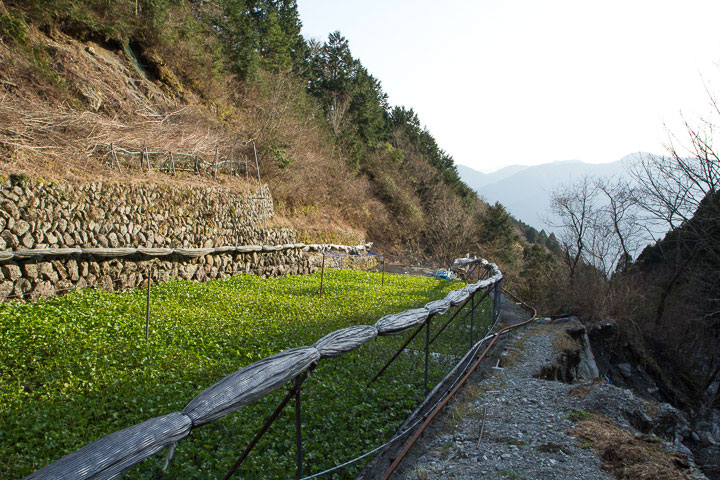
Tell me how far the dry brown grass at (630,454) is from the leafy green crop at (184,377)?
91.3 inches

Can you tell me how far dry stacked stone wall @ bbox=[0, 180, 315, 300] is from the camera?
324 inches

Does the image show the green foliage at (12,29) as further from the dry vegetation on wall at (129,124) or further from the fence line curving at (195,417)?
the fence line curving at (195,417)

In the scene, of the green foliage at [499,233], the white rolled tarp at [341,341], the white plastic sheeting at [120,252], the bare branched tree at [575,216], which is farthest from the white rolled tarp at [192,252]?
the green foliage at [499,233]

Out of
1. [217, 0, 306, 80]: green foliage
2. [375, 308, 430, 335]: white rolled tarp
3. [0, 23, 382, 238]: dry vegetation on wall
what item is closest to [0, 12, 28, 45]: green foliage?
[0, 23, 382, 238]: dry vegetation on wall

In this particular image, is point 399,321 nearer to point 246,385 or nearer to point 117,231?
point 246,385

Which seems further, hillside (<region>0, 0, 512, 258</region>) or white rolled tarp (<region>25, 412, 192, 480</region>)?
hillside (<region>0, 0, 512, 258</region>)

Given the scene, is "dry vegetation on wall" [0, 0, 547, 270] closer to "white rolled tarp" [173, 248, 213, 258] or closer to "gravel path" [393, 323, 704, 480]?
"white rolled tarp" [173, 248, 213, 258]

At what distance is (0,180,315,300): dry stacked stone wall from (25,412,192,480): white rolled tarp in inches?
227

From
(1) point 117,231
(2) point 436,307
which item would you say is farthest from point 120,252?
(2) point 436,307

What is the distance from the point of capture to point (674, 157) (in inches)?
651

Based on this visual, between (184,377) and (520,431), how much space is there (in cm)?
467

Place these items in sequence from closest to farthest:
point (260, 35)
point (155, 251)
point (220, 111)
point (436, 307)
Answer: point (436, 307), point (155, 251), point (220, 111), point (260, 35)

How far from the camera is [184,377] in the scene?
5660 mm

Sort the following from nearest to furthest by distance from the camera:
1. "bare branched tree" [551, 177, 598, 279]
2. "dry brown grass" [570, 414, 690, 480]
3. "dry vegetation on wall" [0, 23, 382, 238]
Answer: "dry brown grass" [570, 414, 690, 480] → "dry vegetation on wall" [0, 23, 382, 238] → "bare branched tree" [551, 177, 598, 279]
